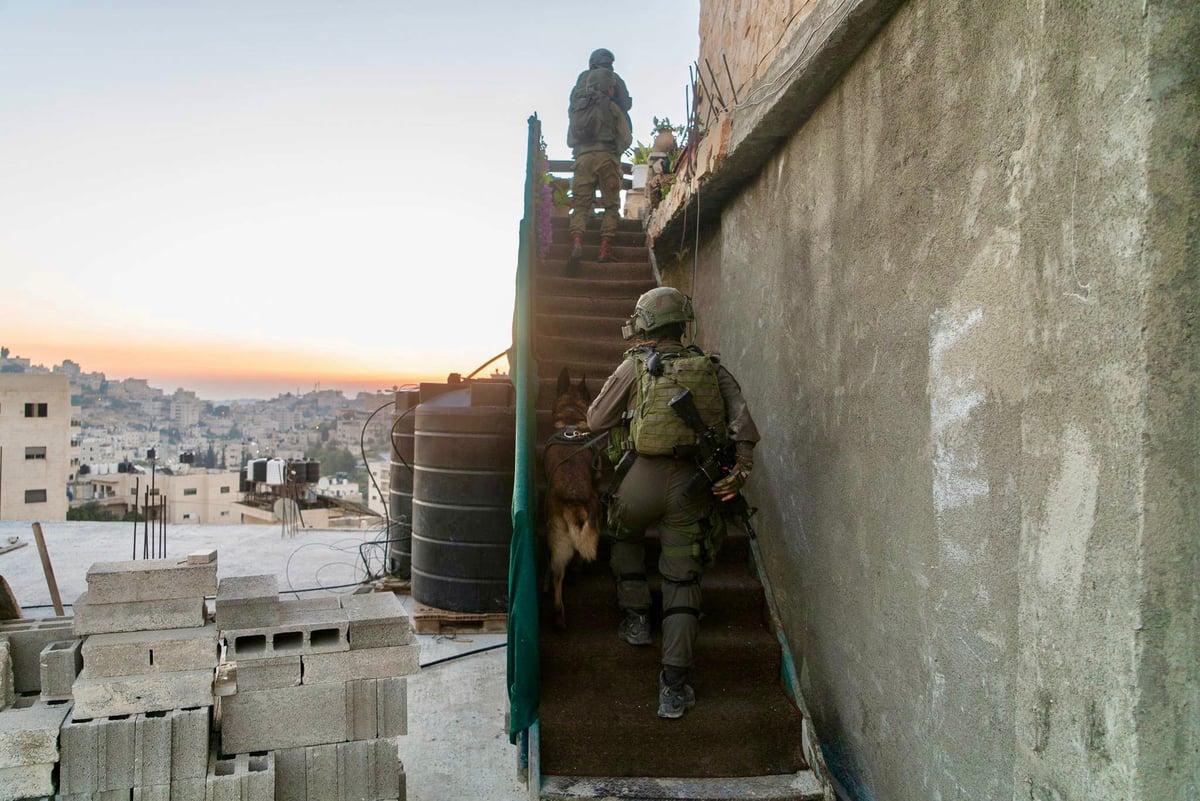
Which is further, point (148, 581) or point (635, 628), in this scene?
point (635, 628)

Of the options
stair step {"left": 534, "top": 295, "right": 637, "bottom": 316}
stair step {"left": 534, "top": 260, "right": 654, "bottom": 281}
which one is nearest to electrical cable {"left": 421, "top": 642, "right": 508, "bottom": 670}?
stair step {"left": 534, "top": 295, "right": 637, "bottom": 316}

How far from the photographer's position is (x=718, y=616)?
14.9 ft

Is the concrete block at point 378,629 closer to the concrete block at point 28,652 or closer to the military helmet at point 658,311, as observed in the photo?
the concrete block at point 28,652

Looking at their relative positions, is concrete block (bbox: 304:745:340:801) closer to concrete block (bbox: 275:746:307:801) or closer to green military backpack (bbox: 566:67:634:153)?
concrete block (bbox: 275:746:307:801)

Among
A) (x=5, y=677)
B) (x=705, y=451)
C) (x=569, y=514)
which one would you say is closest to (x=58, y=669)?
(x=5, y=677)

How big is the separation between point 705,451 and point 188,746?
8.97ft

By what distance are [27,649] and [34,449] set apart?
35.7 metres

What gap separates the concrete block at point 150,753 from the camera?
3.17 meters

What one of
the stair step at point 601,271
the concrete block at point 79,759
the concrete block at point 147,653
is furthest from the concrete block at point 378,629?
the stair step at point 601,271

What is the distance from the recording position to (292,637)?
3.61 m

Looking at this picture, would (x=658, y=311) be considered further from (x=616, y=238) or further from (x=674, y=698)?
(x=616, y=238)

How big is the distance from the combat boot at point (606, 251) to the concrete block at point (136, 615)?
5761 mm

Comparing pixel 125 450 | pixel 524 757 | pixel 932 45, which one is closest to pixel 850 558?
pixel 524 757

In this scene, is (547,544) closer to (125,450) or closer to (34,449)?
(34,449)
